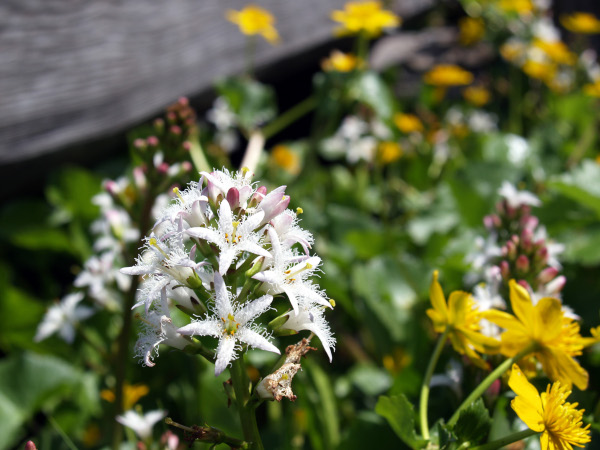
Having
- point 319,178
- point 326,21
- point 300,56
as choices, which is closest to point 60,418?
point 319,178

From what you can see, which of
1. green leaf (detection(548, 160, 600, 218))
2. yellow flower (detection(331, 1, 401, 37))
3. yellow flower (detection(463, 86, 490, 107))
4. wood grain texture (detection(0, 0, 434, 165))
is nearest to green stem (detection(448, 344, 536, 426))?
green leaf (detection(548, 160, 600, 218))

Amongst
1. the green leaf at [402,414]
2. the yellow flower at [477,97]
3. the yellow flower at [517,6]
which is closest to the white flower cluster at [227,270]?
the green leaf at [402,414]

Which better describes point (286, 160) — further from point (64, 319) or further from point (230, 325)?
point (230, 325)

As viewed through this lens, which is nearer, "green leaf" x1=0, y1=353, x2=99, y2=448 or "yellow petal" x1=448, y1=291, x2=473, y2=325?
"yellow petal" x1=448, y1=291, x2=473, y2=325

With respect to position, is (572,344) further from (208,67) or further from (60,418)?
(208,67)

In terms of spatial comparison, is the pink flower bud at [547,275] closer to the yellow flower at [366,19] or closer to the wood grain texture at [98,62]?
the yellow flower at [366,19]

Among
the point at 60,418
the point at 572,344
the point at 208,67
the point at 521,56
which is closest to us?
the point at 572,344

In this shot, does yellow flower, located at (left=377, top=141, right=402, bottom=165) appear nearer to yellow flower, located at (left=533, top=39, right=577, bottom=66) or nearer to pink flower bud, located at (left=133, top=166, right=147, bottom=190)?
yellow flower, located at (left=533, top=39, right=577, bottom=66)
